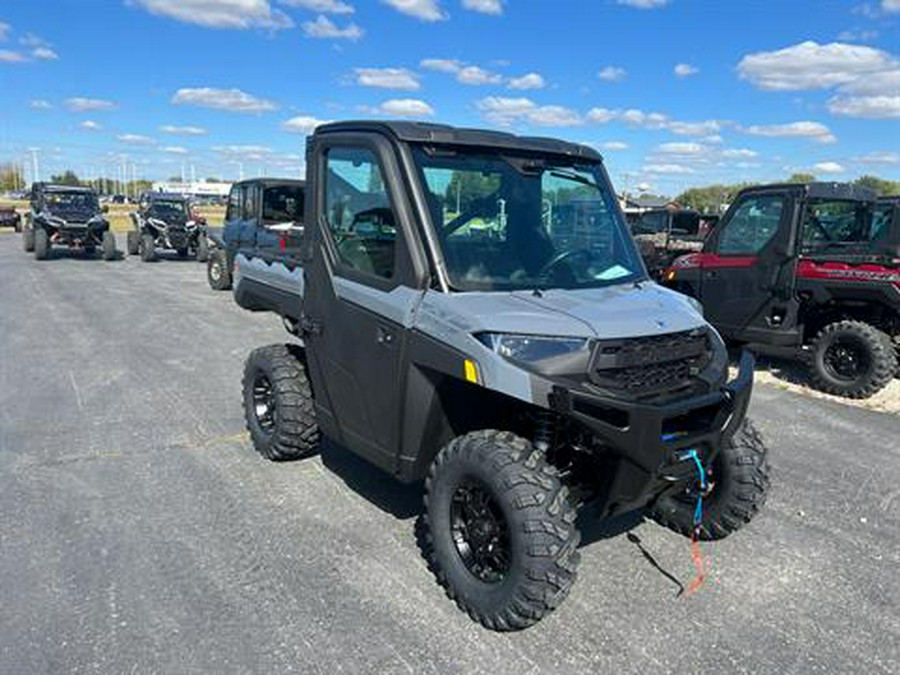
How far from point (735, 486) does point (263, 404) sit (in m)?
3.20

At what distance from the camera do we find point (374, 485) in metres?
4.64

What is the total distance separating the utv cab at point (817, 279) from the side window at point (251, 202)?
25.7ft

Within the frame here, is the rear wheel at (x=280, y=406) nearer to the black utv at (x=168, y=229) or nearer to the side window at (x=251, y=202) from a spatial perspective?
the side window at (x=251, y=202)

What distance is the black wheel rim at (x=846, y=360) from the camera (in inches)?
288

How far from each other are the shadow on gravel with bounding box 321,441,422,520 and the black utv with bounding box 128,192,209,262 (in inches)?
623

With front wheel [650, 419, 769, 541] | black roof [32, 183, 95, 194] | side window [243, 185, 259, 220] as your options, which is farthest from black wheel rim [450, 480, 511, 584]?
black roof [32, 183, 95, 194]

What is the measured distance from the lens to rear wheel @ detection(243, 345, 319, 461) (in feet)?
15.5

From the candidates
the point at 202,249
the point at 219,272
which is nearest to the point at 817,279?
the point at 219,272

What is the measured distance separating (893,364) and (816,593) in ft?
14.9

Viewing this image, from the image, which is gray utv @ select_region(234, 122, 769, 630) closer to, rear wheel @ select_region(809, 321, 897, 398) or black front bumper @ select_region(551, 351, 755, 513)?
black front bumper @ select_region(551, 351, 755, 513)

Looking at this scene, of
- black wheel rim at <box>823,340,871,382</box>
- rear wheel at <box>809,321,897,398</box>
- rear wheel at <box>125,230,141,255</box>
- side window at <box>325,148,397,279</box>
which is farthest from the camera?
rear wheel at <box>125,230,141,255</box>

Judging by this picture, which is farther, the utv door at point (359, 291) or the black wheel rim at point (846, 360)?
the black wheel rim at point (846, 360)

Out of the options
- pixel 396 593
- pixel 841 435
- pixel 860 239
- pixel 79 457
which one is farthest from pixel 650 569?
pixel 860 239

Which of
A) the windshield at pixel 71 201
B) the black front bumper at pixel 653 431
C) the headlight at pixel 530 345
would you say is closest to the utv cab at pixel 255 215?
the windshield at pixel 71 201
